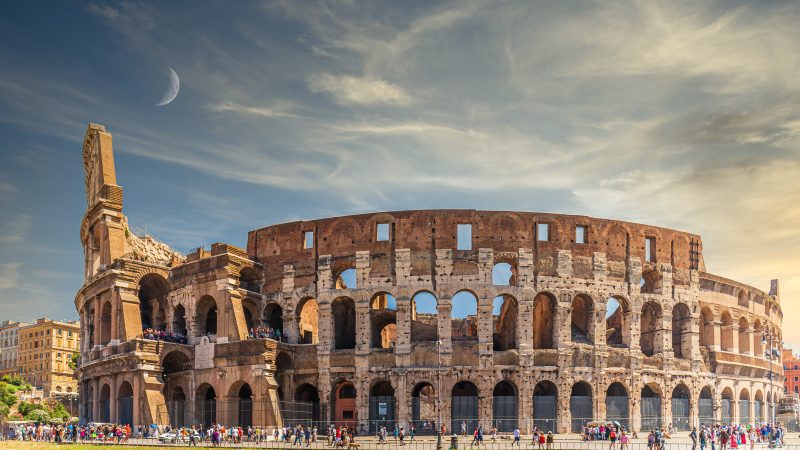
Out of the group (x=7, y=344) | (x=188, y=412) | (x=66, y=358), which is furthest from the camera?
(x=7, y=344)

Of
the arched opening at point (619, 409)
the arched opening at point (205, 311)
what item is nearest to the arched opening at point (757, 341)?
the arched opening at point (619, 409)

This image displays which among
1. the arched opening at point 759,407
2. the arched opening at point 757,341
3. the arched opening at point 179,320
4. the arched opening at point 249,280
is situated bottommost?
the arched opening at point 759,407

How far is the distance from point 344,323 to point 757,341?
28.8m

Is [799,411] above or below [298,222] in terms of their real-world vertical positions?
below

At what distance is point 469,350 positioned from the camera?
47.5 metres

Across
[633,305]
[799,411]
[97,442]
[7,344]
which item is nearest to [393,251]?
[633,305]

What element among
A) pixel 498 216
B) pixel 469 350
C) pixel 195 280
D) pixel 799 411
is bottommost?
pixel 799 411

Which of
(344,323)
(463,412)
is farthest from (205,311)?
(463,412)

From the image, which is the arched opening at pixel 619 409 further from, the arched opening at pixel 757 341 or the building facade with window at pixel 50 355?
the building facade with window at pixel 50 355

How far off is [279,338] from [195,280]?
250 inches

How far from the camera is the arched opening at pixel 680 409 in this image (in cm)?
5141

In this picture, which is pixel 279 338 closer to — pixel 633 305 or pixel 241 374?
pixel 241 374

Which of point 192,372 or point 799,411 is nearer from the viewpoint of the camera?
point 192,372

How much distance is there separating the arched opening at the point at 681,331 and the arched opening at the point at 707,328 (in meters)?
1.86
